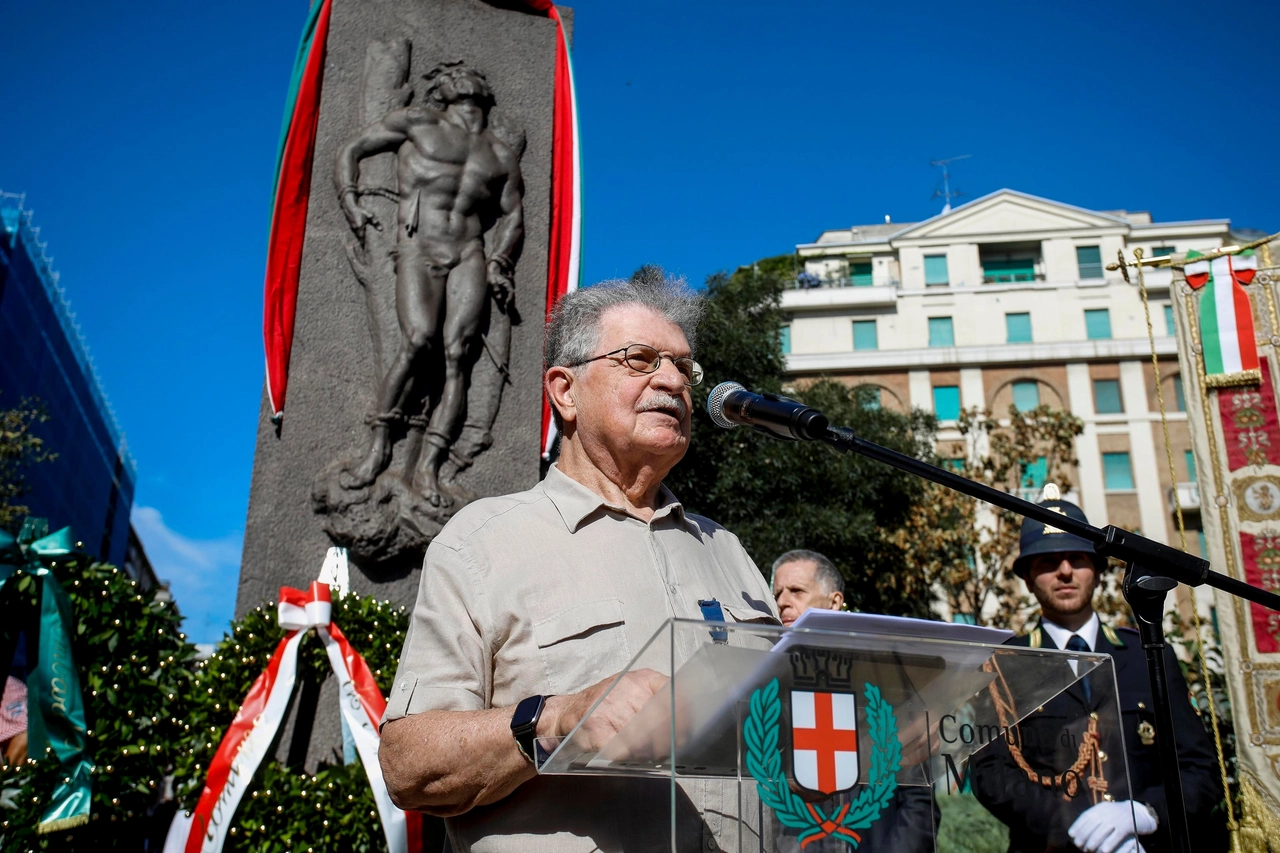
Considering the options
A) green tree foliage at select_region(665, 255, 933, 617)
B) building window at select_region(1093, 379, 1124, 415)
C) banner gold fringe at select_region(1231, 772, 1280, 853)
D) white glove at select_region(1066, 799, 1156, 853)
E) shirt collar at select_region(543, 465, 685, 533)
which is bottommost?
banner gold fringe at select_region(1231, 772, 1280, 853)

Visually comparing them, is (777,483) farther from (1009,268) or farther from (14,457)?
(1009,268)

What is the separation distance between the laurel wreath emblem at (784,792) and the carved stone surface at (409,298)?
3.24 meters

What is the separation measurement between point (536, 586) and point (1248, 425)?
475 cm

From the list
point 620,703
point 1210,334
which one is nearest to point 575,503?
point 620,703

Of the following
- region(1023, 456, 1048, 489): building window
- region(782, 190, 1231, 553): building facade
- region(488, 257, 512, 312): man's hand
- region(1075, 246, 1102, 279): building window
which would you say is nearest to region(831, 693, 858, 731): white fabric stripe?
region(488, 257, 512, 312): man's hand

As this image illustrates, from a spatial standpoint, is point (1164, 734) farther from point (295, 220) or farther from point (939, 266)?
point (939, 266)

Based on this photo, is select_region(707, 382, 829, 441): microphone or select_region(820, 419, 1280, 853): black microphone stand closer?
select_region(820, 419, 1280, 853): black microphone stand

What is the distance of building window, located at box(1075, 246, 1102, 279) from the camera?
37250 millimetres

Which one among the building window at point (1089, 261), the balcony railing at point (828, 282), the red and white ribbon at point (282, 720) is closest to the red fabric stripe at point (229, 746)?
the red and white ribbon at point (282, 720)

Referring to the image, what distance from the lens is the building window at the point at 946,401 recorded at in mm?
34156

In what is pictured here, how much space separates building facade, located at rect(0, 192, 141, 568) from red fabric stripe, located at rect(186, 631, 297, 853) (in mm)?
17716

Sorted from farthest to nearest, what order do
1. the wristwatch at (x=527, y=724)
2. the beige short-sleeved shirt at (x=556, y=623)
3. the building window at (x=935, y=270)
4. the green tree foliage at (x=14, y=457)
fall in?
the building window at (x=935, y=270), the green tree foliage at (x=14, y=457), the beige short-sleeved shirt at (x=556, y=623), the wristwatch at (x=527, y=724)

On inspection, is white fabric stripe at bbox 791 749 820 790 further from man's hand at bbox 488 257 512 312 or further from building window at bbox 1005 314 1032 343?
building window at bbox 1005 314 1032 343

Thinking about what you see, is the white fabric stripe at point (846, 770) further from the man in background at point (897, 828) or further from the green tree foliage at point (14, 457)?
the green tree foliage at point (14, 457)
